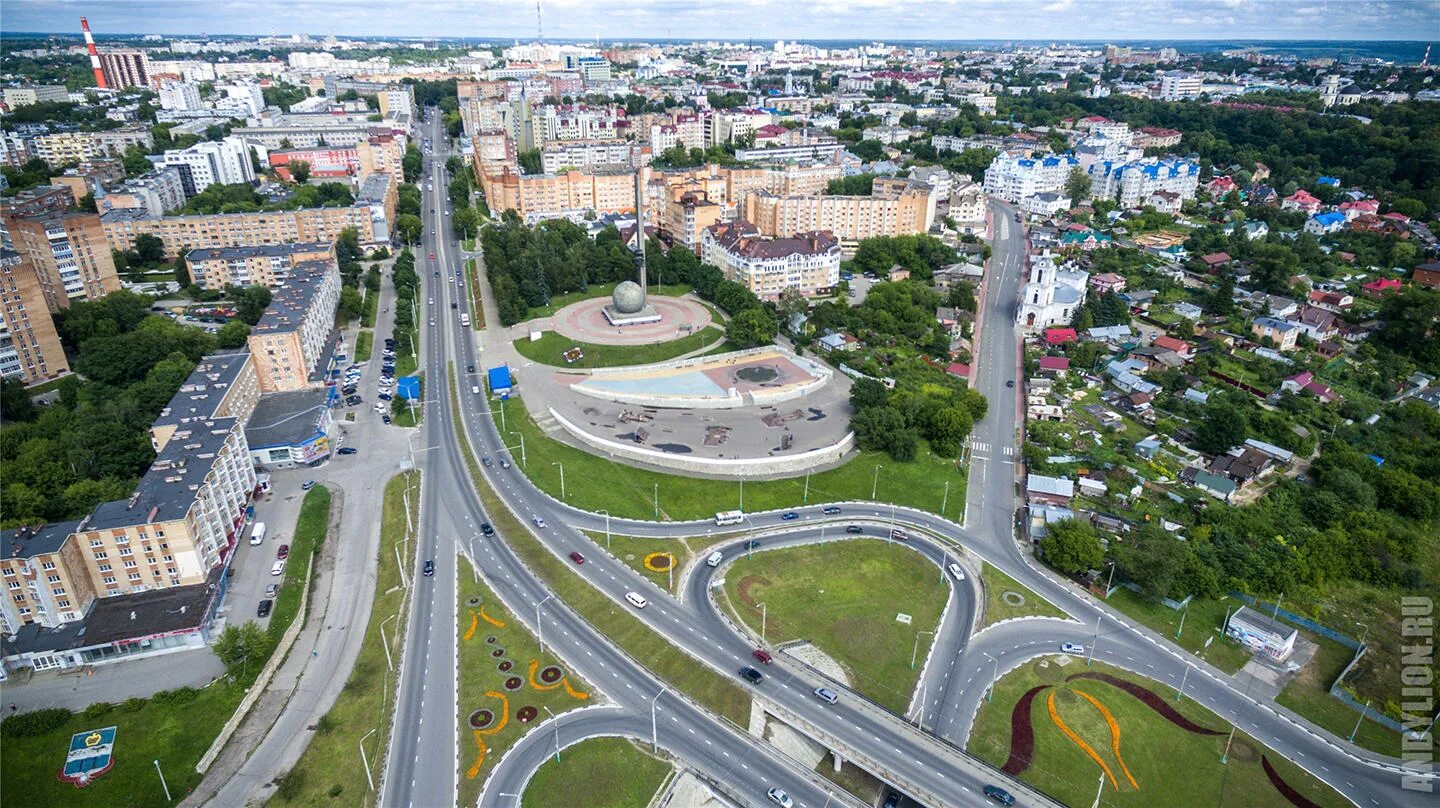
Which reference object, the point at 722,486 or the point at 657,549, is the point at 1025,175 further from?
the point at 657,549

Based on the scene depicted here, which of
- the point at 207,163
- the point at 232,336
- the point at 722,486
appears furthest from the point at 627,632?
the point at 207,163

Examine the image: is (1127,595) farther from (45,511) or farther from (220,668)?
(45,511)

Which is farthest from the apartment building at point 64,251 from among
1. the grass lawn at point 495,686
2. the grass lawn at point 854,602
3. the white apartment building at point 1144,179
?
the white apartment building at point 1144,179

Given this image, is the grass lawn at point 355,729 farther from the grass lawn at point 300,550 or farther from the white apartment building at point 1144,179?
the white apartment building at point 1144,179

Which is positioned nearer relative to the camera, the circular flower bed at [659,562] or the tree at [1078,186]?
the circular flower bed at [659,562]

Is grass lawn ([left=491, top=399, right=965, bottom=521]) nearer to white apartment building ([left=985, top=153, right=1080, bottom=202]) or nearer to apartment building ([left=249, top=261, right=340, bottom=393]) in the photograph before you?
apartment building ([left=249, top=261, right=340, bottom=393])

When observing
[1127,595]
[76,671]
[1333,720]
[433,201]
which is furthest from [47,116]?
[1333,720]

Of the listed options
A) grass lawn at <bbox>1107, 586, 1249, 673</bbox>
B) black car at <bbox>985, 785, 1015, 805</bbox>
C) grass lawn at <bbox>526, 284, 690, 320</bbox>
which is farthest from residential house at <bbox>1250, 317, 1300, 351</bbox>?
black car at <bbox>985, 785, 1015, 805</bbox>
